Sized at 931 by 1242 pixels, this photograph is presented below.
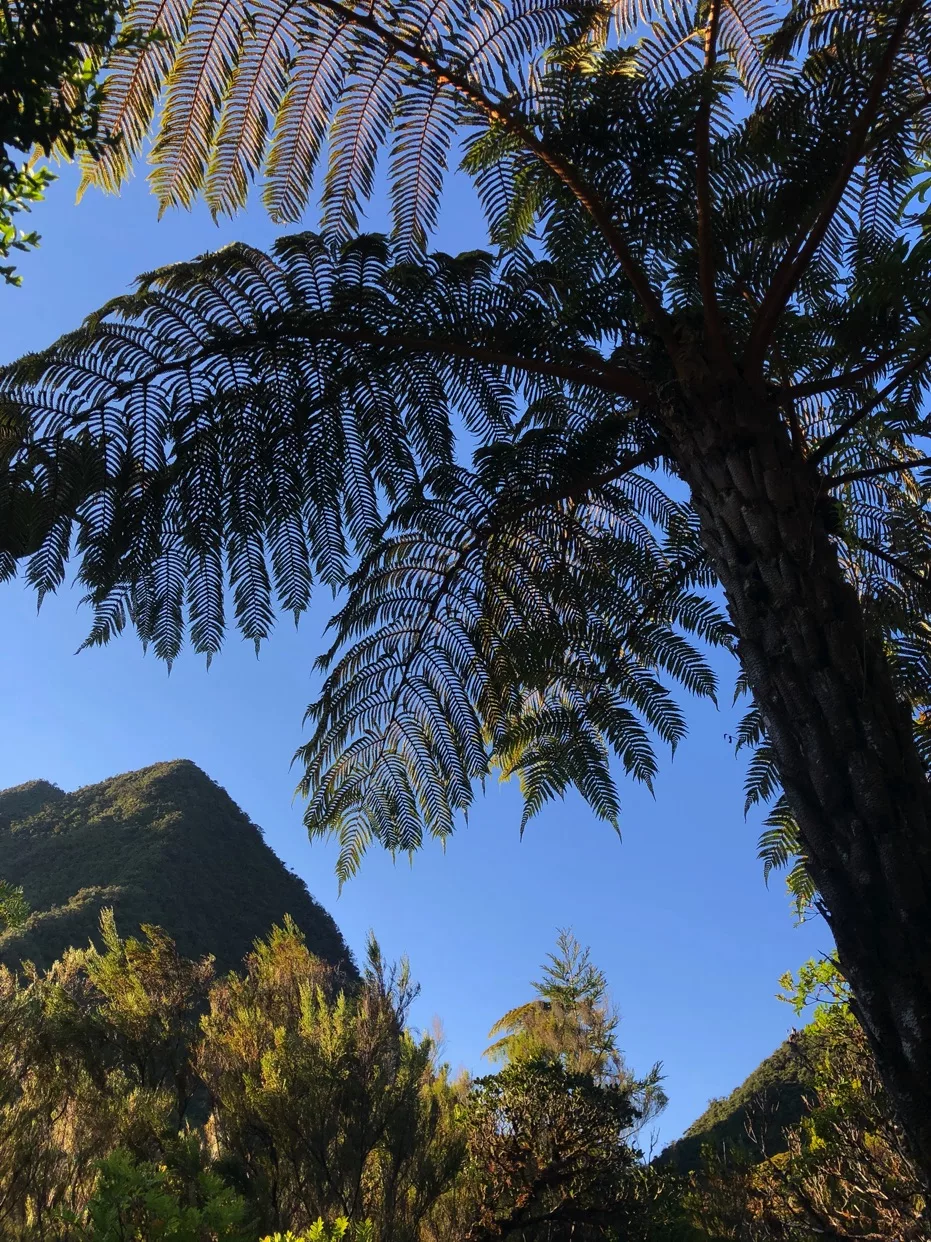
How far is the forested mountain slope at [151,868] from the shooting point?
20938 mm

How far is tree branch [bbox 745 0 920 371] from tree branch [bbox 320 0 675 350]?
18 centimetres

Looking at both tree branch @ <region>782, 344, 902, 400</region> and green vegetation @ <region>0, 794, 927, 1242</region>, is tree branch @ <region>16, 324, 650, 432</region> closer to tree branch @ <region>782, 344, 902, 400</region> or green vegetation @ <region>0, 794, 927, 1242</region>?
tree branch @ <region>782, 344, 902, 400</region>

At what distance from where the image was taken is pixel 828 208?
157 centimetres

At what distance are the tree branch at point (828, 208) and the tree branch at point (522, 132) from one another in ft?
0.60

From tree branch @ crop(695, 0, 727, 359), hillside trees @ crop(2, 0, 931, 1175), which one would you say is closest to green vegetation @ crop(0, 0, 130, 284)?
hillside trees @ crop(2, 0, 931, 1175)

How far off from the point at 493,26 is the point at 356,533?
4.11 ft

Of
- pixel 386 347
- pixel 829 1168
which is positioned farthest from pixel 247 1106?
pixel 386 347

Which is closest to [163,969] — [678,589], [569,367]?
[678,589]

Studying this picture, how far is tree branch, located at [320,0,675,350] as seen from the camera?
156 centimetres

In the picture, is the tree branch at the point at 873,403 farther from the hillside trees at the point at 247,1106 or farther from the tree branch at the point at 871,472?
the hillside trees at the point at 247,1106

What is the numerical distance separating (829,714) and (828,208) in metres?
1.00

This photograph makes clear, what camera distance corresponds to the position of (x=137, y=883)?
23156 millimetres

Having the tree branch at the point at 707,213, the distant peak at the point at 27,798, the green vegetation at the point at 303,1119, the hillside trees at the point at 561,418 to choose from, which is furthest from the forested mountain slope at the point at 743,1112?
the distant peak at the point at 27,798

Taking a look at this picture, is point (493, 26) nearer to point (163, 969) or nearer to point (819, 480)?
point (819, 480)
